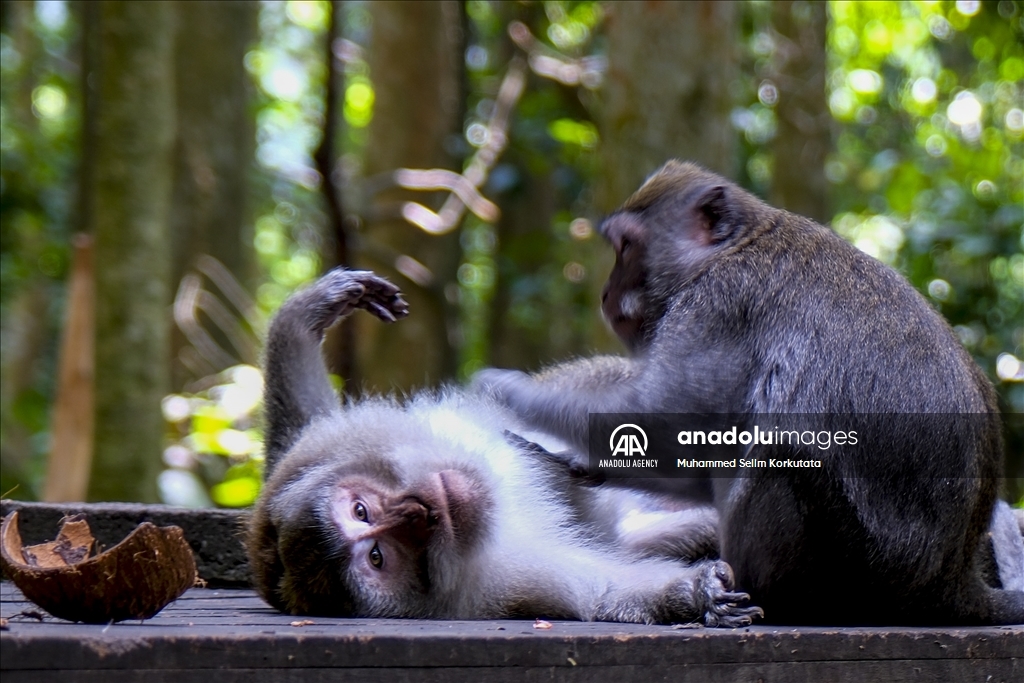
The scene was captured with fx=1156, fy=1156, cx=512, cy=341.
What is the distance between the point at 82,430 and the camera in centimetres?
546

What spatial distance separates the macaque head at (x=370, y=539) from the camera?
2.69 metres

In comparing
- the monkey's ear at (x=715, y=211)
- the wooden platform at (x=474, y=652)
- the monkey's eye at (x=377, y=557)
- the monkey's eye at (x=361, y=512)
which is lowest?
the wooden platform at (x=474, y=652)

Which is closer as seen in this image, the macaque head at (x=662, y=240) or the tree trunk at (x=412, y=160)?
the macaque head at (x=662, y=240)

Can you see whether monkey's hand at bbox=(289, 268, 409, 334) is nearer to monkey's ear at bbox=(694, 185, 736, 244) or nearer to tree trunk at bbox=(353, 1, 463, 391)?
monkey's ear at bbox=(694, 185, 736, 244)

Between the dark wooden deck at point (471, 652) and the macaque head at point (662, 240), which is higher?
the macaque head at point (662, 240)

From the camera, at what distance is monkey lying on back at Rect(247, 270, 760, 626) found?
8.82 ft

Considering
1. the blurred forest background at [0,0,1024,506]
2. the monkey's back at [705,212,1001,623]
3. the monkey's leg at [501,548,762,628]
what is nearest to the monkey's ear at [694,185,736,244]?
the monkey's back at [705,212,1001,623]

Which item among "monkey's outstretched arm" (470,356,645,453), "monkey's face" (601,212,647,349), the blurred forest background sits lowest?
"monkey's outstretched arm" (470,356,645,453)

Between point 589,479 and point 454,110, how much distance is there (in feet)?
17.5

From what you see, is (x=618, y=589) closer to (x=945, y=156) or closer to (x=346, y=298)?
(x=346, y=298)

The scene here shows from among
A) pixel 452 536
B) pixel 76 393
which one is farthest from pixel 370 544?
pixel 76 393

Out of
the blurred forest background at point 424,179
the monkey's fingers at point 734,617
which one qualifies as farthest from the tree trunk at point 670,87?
the monkey's fingers at point 734,617

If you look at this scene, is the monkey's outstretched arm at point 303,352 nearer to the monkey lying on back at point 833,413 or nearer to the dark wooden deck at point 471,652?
the monkey lying on back at point 833,413

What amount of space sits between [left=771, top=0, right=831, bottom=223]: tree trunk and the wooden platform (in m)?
7.27
